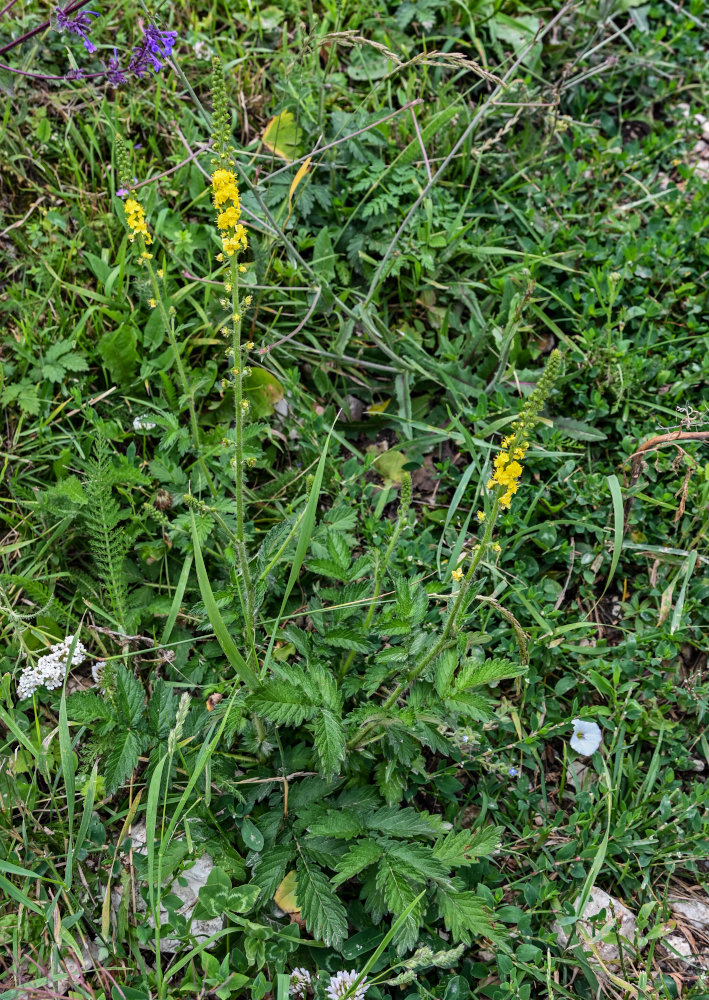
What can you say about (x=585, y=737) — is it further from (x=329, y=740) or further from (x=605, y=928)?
(x=329, y=740)

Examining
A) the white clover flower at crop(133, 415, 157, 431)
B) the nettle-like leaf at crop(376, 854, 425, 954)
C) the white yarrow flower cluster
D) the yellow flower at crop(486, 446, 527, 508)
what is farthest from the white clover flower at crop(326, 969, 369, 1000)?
the white clover flower at crop(133, 415, 157, 431)

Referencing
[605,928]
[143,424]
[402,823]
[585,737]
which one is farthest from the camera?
[143,424]

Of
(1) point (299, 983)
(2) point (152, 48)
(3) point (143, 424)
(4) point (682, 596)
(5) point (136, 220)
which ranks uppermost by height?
(2) point (152, 48)

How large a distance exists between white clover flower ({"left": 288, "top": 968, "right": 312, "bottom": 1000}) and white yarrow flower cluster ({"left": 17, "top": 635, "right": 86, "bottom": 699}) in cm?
111

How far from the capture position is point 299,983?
80.9 inches

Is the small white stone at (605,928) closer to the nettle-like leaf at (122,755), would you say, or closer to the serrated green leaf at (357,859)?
the serrated green leaf at (357,859)

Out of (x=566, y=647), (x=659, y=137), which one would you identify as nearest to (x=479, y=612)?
(x=566, y=647)

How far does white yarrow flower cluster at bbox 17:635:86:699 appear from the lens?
2.33m

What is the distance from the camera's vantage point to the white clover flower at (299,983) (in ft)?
6.74

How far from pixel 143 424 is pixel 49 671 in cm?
95

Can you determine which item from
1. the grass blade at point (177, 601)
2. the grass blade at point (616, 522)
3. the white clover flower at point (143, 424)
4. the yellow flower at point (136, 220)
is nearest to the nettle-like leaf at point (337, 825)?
the grass blade at point (177, 601)

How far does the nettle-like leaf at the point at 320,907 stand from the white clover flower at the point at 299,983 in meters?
0.12

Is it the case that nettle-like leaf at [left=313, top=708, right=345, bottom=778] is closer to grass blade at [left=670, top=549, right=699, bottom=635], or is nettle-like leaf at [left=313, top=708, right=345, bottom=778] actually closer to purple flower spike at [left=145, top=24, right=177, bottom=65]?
grass blade at [left=670, top=549, right=699, bottom=635]

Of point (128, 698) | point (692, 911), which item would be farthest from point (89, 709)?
point (692, 911)
